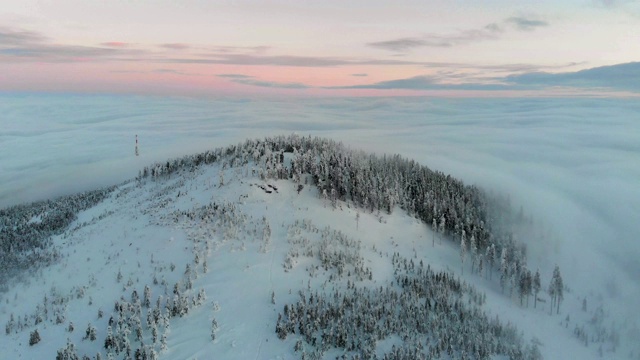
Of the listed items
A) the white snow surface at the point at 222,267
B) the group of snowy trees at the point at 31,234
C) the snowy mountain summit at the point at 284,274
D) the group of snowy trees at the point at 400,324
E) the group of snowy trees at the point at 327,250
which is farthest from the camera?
the group of snowy trees at the point at 31,234

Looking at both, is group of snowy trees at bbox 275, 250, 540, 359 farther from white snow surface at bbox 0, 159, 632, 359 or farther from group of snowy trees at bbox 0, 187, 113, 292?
group of snowy trees at bbox 0, 187, 113, 292

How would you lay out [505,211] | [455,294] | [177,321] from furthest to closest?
[505,211] → [455,294] → [177,321]

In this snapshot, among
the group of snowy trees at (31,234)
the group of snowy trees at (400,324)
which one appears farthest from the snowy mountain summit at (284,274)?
the group of snowy trees at (31,234)

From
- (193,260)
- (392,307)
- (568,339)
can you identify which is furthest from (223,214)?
(568,339)

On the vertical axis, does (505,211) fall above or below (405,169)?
below

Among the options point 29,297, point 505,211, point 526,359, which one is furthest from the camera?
point 505,211

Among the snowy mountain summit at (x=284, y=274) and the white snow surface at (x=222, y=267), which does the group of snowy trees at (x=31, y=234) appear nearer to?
the snowy mountain summit at (x=284, y=274)

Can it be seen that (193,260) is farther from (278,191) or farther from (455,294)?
(455,294)
